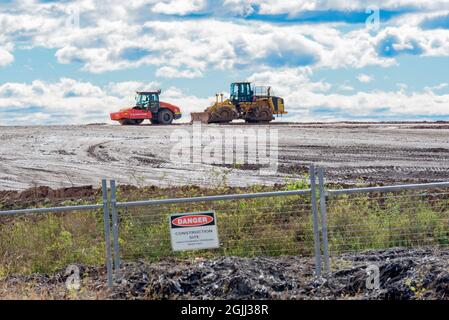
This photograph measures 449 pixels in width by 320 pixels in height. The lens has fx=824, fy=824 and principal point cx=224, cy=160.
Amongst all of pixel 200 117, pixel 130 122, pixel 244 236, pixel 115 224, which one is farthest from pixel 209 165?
pixel 130 122

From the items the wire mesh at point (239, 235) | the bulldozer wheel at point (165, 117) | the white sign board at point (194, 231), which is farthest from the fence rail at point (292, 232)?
the bulldozer wheel at point (165, 117)

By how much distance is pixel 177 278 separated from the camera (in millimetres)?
11852

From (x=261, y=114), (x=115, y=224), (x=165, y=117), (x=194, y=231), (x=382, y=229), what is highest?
(x=261, y=114)

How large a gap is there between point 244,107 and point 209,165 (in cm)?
2862

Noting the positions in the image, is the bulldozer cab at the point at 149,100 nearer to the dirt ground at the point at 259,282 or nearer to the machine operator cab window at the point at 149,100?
the machine operator cab window at the point at 149,100

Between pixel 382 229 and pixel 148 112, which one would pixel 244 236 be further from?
pixel 148 112

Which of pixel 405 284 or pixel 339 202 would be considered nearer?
pixel 405 284

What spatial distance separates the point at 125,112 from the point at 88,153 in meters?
22.1

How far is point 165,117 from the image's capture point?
6153 centimetres

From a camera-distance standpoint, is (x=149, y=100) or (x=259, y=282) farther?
(x=149, y=100)

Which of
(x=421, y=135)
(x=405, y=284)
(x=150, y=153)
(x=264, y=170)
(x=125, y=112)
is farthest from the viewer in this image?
(x=125, y=112)
